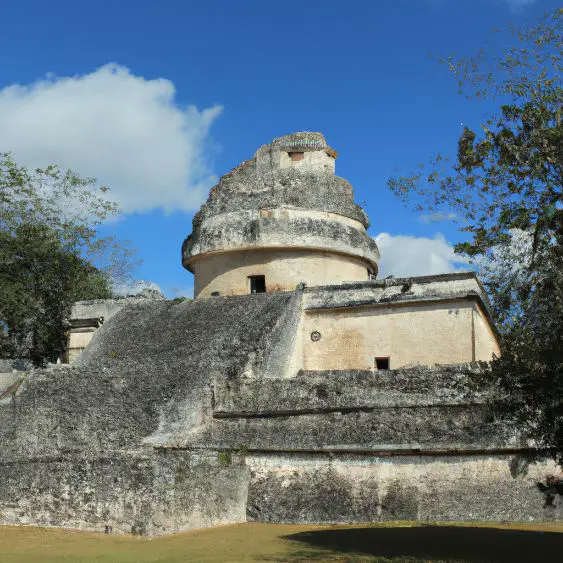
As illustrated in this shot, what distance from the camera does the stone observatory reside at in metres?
9.12

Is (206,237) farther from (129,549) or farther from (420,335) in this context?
(129,549)

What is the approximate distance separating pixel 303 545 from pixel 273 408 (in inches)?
120

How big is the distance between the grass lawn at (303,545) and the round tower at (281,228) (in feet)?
25.2

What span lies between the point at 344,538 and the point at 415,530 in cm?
86

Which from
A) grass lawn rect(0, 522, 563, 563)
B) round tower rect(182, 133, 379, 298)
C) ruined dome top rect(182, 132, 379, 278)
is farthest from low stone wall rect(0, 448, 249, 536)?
ruined dome top rect(182, 132, 379, 278)

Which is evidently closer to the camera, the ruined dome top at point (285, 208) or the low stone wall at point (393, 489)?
the low stone wall at point (393, 489)

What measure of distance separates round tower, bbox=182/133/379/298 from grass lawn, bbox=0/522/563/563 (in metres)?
7.68

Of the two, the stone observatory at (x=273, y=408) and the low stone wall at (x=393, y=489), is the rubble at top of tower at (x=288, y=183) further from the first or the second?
the low stone wall at (x=393, y=489)

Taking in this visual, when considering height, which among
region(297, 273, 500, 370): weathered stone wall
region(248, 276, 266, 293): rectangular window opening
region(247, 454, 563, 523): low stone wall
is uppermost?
region(248, 276, 266, 293): rectangular window opening

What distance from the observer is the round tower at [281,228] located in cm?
1612

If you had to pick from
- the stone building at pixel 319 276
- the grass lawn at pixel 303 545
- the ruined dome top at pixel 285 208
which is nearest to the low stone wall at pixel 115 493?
the grass lawn at pixel 303 545

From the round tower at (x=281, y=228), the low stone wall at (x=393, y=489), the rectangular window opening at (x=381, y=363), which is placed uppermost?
the round tower at (x=281, y=228)

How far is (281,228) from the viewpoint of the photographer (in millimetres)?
16062

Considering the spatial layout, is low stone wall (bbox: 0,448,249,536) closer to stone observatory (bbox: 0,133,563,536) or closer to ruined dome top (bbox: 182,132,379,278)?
stone observatory (bbox: 0,133,563,536)
